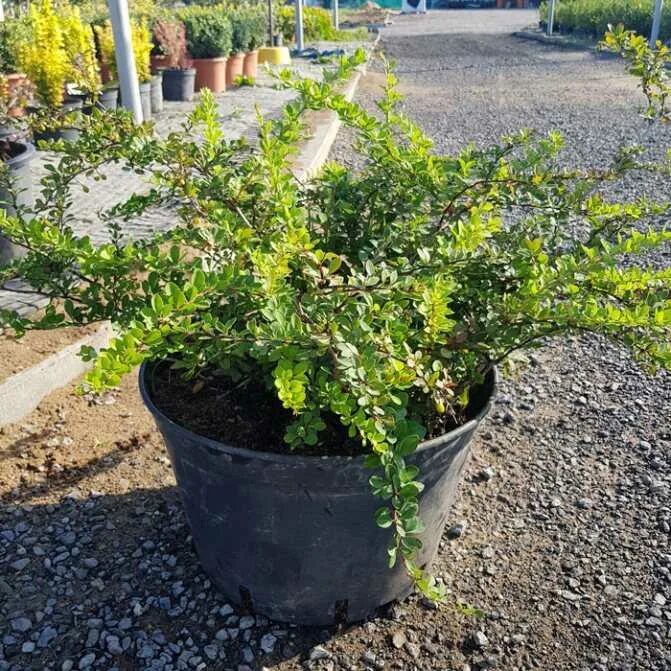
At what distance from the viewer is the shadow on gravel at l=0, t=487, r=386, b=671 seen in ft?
7.12

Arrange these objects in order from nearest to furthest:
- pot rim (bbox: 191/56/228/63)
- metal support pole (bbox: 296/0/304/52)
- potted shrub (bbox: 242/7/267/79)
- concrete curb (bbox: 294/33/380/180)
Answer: concrete curb (bbox: 294/33/380/180), pot rim (bbox: 191/56/228/63), potted shrub (bbox: 242/7/267/79), metal support pole (bbox: 296/0/304/52)

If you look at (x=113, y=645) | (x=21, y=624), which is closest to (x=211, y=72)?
(x=21, y=624)

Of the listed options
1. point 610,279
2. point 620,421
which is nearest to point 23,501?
point 610,279

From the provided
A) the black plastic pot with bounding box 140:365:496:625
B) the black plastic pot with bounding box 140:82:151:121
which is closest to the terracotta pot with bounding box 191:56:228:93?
the black plastic pot with bounding box 140:82:151:121

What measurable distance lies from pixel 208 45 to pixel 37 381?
10176mm

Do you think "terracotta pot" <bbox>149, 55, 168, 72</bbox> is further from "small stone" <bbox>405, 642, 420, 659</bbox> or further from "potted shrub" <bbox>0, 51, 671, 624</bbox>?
"small stone" <bbox>405, 642, 420, 659</bbox>

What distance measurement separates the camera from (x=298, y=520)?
2000 millimetres

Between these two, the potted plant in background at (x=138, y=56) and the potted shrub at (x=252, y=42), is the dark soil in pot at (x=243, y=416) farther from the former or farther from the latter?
the potted shrub at (x=252, y=42)

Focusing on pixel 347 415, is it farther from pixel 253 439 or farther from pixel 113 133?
pixel 113 133

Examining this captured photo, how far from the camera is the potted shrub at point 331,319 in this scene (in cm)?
167

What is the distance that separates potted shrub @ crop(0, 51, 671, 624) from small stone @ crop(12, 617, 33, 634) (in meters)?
0.55

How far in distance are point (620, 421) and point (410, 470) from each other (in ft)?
6.88

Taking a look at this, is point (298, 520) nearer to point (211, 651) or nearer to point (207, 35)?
point (211, 651)

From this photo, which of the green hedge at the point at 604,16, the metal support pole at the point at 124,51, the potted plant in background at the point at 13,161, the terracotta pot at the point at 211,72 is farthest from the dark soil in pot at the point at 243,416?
the green hedge at the point at 604,16
